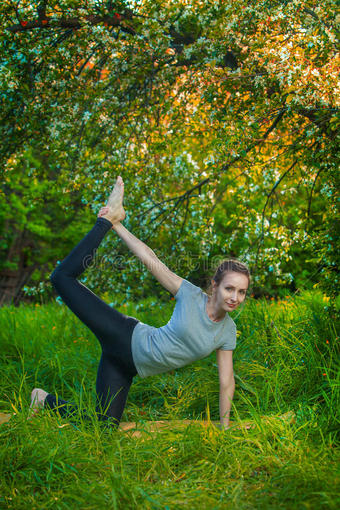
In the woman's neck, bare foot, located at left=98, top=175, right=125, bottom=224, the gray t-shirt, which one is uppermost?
bare foot, located at left=98, top=175, right=125, bottom=224

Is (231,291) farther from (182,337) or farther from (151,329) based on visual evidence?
(151,329)

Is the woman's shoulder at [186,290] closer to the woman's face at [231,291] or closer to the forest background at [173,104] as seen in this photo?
the woman's face at [231,291]

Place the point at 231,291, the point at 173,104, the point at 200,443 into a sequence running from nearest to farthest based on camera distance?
the point at 200,443 < the point at 231,291 < the point at 173,104

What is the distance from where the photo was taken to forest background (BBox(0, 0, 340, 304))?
11.3 feet

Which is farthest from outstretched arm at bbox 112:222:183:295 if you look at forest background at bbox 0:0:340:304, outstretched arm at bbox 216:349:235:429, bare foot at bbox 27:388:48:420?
bare foot at bbox 27:388:48:420

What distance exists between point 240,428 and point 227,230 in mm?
5430

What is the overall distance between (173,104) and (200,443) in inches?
113

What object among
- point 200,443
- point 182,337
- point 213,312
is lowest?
point 200,443

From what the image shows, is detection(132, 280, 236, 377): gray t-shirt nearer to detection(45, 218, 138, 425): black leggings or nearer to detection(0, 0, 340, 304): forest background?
detection(45, 218, 138, 425): black leggings

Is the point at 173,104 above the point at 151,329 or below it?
above

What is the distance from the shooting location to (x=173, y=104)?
425cm

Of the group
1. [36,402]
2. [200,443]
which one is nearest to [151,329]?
[200,443]

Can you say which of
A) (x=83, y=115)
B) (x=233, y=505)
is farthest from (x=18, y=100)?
(x=233, y=505)

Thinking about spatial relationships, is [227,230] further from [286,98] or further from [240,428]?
[240,428]
